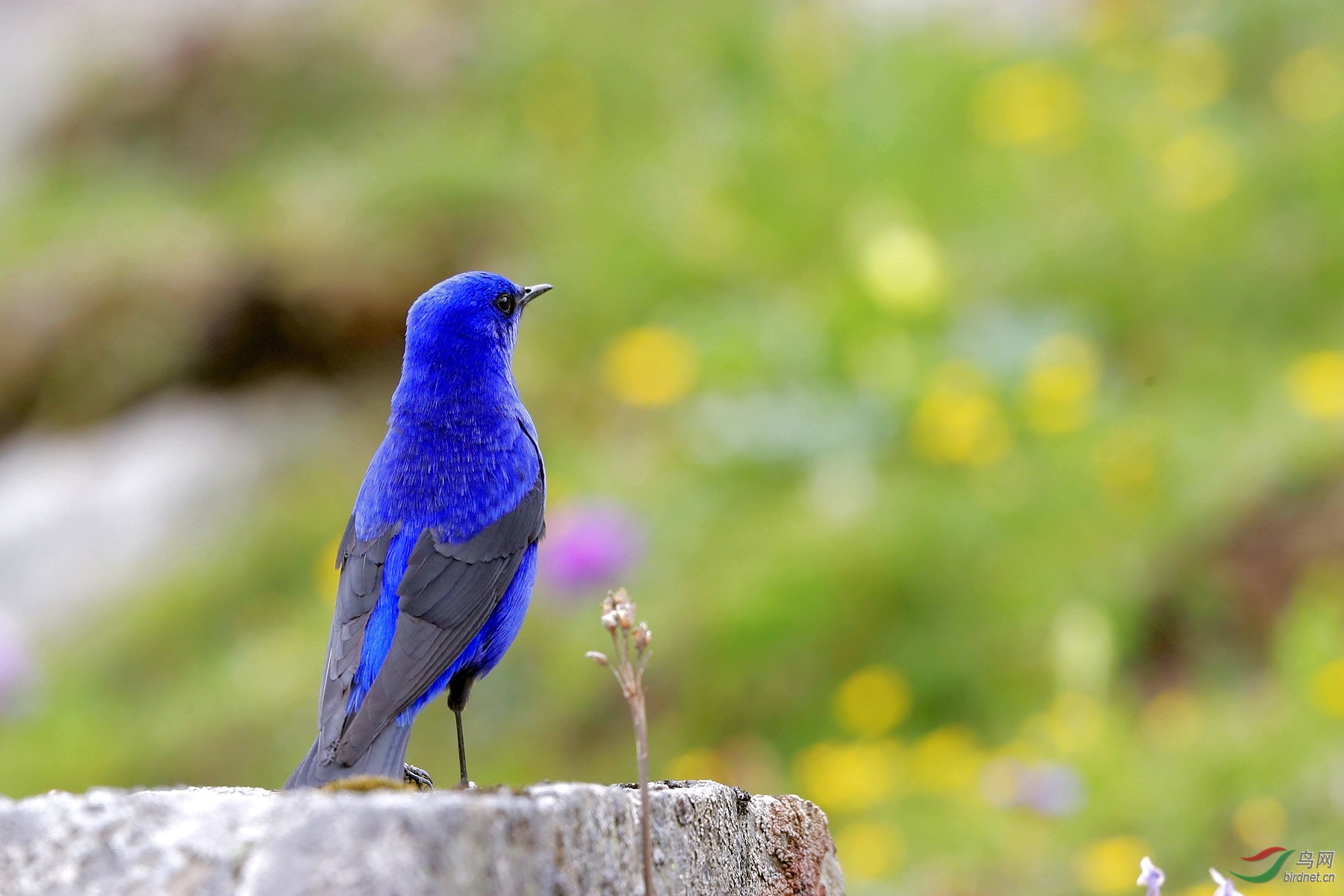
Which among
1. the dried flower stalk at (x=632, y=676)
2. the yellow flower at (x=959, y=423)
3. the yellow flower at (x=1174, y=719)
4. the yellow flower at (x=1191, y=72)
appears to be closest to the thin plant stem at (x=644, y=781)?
the dried flower stalk at (x=632, y=676)

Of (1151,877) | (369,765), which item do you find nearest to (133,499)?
(369,765)

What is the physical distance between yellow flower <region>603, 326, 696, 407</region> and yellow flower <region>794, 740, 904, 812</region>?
1868 mm

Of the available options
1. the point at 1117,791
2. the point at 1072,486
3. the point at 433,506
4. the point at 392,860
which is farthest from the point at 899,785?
the point at 392,860

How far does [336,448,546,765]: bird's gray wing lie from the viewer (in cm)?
254

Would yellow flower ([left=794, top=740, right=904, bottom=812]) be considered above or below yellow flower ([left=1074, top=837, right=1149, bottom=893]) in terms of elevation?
above

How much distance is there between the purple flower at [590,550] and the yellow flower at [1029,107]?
3.07 m

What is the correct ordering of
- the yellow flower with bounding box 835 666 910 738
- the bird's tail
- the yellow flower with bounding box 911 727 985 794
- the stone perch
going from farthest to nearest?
the yellow flower with bounding box 835 666 910 738
the yellow flower with bounding box 911 727 985 794
the bird's tail
the stone perch

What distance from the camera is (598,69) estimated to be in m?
8.93

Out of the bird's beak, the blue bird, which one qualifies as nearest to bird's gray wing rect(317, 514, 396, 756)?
the blue bird

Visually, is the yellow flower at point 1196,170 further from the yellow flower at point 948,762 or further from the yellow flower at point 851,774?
the yellow flower at point 851,774

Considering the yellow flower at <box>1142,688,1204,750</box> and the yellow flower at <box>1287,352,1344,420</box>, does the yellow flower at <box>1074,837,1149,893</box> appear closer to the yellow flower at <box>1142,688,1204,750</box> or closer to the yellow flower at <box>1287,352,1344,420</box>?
the yellow flower at <box>1142,688,1204,750</box>

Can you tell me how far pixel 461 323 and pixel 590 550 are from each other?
7.08 feet

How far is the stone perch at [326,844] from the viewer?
152 centimetres

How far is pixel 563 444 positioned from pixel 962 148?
2.51 meters
